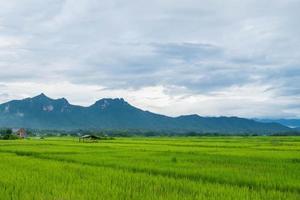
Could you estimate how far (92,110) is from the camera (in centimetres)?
19550

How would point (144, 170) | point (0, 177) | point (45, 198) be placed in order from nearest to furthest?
point (45, 198) → point (0, 177) → point (144, 170)

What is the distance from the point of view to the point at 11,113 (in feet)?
641

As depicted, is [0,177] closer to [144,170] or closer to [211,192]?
[144,170]

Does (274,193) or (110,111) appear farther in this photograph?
(110,111)

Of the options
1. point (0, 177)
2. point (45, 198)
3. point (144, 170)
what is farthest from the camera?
point (144, 170)

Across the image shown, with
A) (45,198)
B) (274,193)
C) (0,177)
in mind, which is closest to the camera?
(45,198)

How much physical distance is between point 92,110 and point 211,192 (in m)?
189

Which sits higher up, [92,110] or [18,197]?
[92,110]

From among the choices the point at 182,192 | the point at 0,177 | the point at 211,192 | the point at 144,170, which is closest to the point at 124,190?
the point at 182,192

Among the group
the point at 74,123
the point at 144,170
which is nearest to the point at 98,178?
Answer: the point at 144,170

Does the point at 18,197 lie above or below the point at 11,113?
below

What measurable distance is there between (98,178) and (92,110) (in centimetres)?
18597

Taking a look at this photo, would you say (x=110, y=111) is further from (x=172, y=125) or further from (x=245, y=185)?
(x=245, y=185)

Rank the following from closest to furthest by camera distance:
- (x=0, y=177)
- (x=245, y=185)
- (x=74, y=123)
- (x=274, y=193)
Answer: (x=274, y=193) → (x=245, y=185) → (x=0, y=177) → (x=74, y=123)
